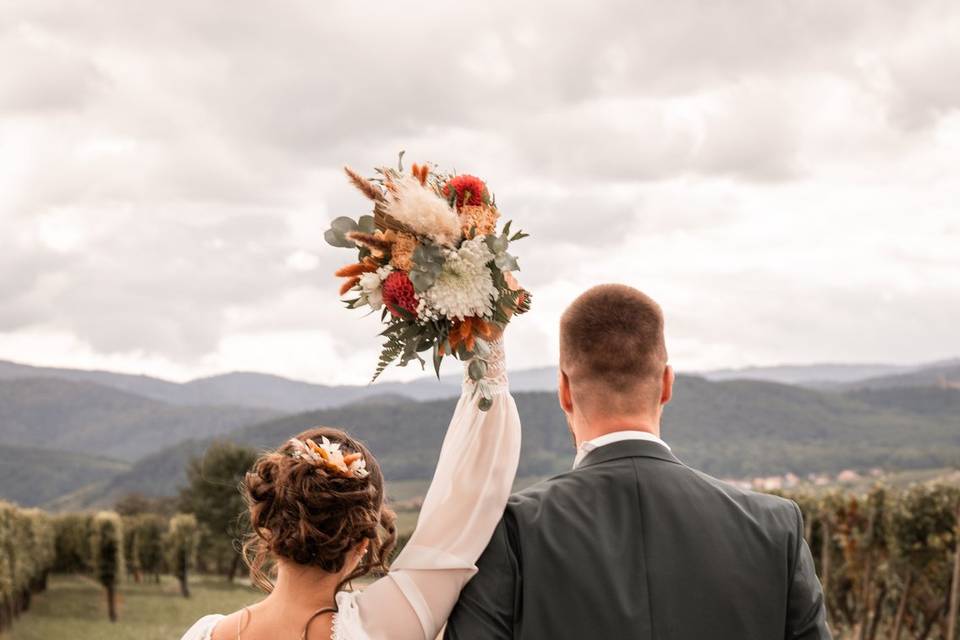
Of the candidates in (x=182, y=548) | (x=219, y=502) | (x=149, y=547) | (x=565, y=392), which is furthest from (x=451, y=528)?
(x=219, y=502)

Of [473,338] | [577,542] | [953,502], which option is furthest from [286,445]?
[953,502]

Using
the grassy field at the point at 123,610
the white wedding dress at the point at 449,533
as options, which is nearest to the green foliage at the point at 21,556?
the grassy field at the point at 123,610

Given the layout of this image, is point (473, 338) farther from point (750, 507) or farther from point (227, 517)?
point (227, 517)

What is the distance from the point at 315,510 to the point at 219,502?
70.9 metres

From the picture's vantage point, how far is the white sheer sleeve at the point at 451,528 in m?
3.95

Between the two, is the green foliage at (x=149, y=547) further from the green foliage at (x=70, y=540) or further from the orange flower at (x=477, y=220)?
the orange flower at (x=477, y=220)

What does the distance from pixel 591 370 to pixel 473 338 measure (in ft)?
1.83

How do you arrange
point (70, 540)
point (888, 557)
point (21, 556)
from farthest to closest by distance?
point (70, 540) → point (21, 556) → point (888, 557)

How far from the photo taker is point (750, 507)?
3.89 metres

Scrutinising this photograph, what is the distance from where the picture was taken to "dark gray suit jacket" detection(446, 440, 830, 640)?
12.0ft

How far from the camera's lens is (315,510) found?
14.8ft

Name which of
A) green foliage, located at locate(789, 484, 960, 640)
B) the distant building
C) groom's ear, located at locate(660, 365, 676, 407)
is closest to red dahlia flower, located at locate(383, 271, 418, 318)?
groom's ear, located at locate(660, 365, 676, 407)

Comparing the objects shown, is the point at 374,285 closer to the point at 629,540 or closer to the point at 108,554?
the point at 629,540

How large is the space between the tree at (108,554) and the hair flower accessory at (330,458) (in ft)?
127
